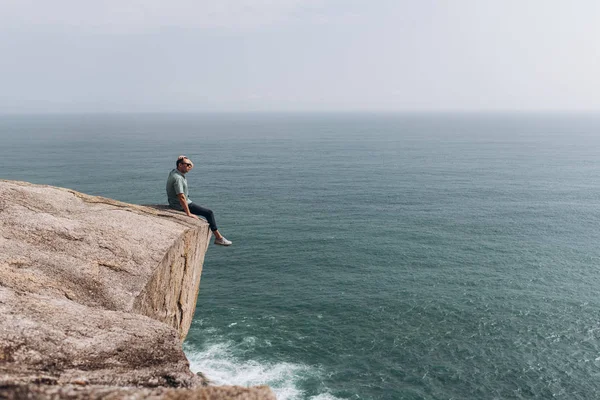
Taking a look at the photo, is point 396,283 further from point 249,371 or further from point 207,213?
point 207,213

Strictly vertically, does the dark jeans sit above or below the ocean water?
above

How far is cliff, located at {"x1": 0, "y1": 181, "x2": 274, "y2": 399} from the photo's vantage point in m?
6.05

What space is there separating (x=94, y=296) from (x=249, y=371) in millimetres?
28083

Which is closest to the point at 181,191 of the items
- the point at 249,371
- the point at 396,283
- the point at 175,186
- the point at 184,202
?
the point at 175,186

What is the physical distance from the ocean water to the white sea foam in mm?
145

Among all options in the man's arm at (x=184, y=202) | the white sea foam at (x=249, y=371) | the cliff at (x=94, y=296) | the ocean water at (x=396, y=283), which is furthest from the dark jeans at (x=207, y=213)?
the ocean water at (x=396, y=283)

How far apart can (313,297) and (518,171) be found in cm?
9972

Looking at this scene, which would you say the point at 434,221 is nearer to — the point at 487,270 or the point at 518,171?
the point at 487,270

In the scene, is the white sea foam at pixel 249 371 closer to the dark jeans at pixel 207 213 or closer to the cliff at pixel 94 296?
the cliff at pixel 94 296

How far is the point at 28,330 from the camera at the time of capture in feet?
23.1

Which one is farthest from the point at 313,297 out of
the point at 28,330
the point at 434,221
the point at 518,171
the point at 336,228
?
the point at 518,171

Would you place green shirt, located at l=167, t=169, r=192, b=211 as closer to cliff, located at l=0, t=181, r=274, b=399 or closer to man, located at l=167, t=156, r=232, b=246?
man, located at l=167, t=156, r=232, b=246

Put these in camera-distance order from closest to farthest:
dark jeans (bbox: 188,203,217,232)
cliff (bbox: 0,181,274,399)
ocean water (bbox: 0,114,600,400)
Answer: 1. cliff (bbox: 0,181,274,399)
2. dark jeans (bbox: 188,203,217,232)
3. ocean water (bbox: 0,114,600,400)

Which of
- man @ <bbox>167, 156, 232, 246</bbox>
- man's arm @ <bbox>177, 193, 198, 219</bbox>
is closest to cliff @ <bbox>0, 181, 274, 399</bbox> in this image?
man's arm @ <bbox>177, 193, 198, 219</bbox>
